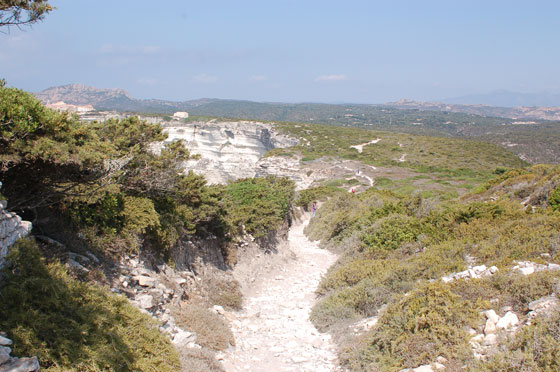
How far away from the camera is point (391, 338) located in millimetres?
5992

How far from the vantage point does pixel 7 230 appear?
4.56 m

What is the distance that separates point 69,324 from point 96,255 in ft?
8.24

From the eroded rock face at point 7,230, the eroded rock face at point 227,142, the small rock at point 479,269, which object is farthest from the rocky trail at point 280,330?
the eroded rock face at point 227,142

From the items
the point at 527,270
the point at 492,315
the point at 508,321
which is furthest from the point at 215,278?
the point at 527,270

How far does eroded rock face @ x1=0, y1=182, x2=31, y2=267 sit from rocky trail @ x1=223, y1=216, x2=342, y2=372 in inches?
151

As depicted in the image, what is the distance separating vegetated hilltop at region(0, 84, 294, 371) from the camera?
4148 millimetres

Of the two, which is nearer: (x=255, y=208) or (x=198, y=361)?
(x=198, y=361)

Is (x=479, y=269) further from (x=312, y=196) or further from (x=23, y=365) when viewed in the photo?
(x=312, y=196)

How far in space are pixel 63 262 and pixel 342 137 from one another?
70.0 meters

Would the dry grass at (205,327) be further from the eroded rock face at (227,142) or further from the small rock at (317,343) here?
the eroded rock face at (227,142)

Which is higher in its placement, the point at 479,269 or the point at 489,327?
the point at 479,269

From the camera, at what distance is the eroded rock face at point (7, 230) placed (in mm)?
4441

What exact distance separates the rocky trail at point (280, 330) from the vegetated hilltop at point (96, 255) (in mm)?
545

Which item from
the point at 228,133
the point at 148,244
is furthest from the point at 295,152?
the point at 148,244
